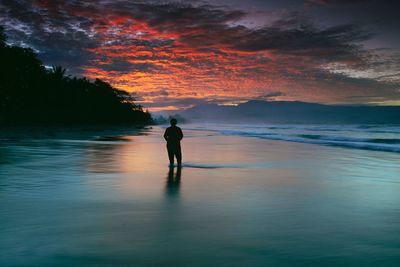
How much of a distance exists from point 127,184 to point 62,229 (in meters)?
4.12

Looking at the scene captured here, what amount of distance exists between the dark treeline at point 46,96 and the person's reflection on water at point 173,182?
36969 mm

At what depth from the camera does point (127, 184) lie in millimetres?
9414

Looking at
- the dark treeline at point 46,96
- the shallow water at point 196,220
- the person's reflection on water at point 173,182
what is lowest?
the person's reflection on water at point 173,182

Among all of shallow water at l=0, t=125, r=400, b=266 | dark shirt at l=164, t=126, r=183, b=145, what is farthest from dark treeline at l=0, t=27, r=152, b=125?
shallow water at l=0, t=125, r=400, b=266

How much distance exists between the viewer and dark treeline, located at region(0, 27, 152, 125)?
4506cm

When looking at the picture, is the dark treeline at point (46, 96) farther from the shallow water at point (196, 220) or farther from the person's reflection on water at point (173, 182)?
the shallow water at point (196, 220)

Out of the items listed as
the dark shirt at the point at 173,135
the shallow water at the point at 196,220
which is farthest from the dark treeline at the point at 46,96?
the shallow water at the point at 196,220

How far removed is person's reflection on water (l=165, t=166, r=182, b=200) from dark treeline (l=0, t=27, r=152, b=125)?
37.0 meters

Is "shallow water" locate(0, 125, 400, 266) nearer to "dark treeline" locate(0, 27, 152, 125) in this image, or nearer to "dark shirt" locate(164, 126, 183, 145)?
"dark shirt" locate(164, 126, 183, 145)

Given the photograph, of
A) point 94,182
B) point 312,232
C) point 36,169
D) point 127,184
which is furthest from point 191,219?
point 36,169

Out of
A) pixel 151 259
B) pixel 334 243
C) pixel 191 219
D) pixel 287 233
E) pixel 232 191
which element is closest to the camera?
pixel 151 259

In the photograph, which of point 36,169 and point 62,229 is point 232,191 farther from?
point 36,169

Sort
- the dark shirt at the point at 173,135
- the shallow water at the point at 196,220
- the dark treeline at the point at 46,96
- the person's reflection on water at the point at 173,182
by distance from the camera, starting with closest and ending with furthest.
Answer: the shallow water at the point at 196,220 < the person's reflection on water at the point at 173,182 < the dark shirt at the point at 173,135 < the dark treeline at the point at 46,96

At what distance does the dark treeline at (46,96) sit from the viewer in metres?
45.1
